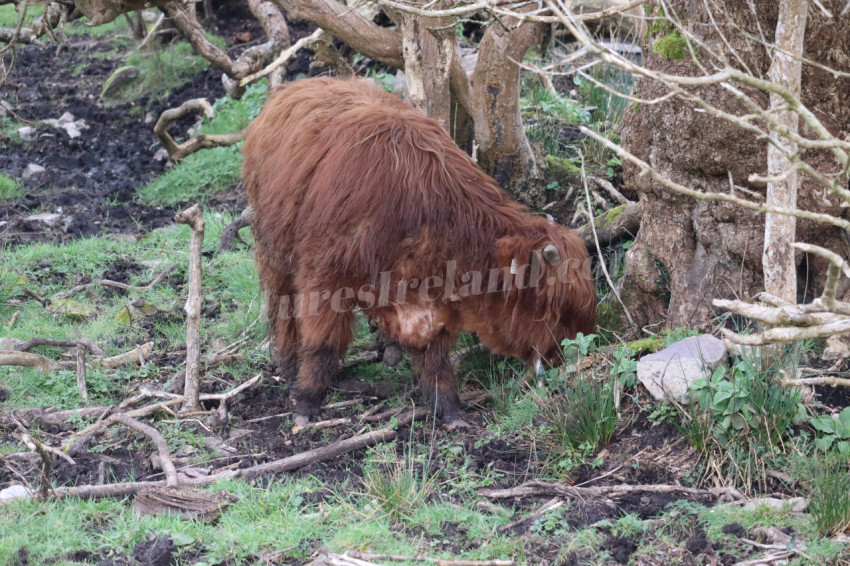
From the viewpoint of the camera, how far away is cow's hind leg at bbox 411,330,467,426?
4.90 metres

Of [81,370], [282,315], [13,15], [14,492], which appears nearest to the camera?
[14,492]

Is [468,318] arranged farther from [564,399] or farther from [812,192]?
[812,192]

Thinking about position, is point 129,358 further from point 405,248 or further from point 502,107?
point 502,107

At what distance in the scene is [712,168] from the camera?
4715 millimetres

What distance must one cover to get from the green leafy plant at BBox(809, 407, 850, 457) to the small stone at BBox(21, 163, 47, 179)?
7.93m

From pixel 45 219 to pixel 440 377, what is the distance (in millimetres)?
4967

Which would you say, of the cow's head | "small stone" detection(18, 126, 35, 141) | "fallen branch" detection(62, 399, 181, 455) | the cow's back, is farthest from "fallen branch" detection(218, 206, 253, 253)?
"small stone" detection(18, 126, 35, 141)

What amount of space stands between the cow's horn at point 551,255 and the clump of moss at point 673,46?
1207 millimetres

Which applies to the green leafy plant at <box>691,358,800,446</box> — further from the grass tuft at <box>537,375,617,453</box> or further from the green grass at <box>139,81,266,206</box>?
the green grass at <box>139,81,266,206</box>

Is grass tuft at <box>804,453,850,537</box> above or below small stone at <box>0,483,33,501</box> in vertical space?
above

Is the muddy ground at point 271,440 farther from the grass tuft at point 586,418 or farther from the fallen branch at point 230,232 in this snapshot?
the fallen branch at point 230,232

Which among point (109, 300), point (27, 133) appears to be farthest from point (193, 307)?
point (27, 133)

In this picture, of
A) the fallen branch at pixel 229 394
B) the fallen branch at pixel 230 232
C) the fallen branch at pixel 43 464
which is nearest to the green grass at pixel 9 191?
the fallen branch at pixel 230 232

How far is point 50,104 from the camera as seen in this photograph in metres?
10.6
